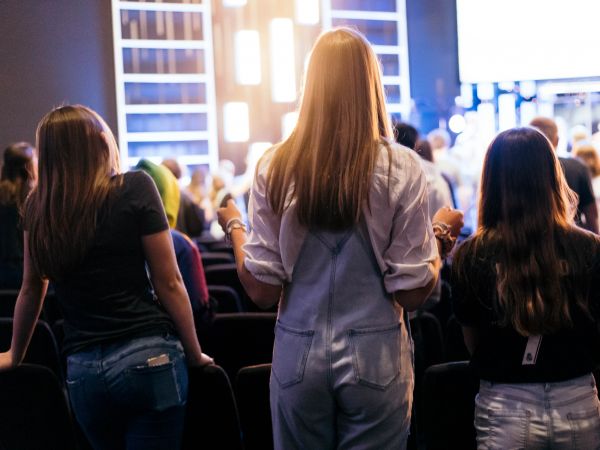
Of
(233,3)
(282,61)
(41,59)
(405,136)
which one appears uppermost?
(233,3)

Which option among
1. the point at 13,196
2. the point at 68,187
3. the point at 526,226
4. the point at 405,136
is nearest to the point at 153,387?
the point at 68,187

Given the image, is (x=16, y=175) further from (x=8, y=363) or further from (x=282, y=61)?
(x=282, y=61)

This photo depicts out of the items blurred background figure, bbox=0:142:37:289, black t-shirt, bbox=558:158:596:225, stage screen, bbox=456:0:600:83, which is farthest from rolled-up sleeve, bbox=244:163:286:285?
stage screen, bbox=456:0:600:83

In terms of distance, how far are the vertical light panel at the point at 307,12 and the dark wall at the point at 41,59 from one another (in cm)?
349

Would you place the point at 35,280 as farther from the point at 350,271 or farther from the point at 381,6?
the point at 381,6

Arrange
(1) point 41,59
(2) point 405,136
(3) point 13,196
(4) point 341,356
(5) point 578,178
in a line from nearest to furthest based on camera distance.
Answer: (4) point 341,356 → (2) point 405,136 → (3) point 13,196 → (5) point 578,178 → (1) point 41,59

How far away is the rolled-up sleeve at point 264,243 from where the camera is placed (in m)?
1.75

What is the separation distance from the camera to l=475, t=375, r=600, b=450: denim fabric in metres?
1.86

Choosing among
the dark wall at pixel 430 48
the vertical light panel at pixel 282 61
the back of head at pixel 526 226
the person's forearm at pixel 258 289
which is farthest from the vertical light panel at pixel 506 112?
the person's forearm at pixel 258 289

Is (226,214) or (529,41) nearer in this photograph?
(226,214)

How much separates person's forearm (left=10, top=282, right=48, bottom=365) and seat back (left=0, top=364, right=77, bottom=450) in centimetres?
5

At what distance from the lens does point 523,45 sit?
28.3 ft

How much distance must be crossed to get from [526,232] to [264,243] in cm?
66

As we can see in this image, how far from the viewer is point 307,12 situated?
41.3 feet
